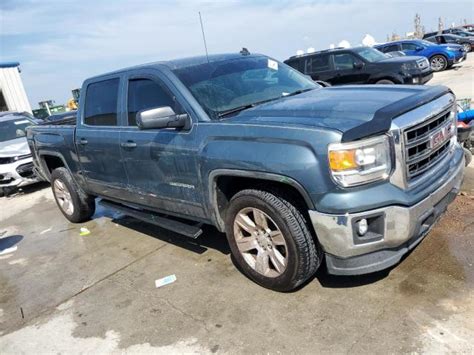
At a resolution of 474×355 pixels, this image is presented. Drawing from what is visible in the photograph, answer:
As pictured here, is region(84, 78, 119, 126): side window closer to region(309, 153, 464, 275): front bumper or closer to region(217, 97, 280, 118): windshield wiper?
region(217, 97, 280, 118): windshield wiper

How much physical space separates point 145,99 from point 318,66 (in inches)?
414

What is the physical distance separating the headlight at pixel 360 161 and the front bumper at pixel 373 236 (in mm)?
220

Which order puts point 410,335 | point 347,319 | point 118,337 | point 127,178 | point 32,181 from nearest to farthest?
point 410,335 < point 347,319 < point 118,337 < point 127,178 < point 32,181

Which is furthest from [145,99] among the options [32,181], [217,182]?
[32,181]

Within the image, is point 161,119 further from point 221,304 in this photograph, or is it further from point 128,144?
point 221,304

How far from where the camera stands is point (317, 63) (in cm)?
1388

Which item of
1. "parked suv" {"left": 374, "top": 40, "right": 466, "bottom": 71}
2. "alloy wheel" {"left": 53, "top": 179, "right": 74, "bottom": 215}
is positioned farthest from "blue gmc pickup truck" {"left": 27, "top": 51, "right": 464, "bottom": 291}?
"parked suv" {"left": 374, "top": 40, "right": 466, "bottom": 71}

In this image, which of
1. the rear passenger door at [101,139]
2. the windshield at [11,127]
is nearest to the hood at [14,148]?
the windshield at [11,127]

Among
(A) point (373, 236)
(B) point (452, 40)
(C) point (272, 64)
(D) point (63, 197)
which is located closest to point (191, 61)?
(C) point (272, 64)

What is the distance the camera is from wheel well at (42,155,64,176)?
646 centimetres

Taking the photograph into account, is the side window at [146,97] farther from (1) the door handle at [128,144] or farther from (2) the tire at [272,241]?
(2) the tire at [272,241]

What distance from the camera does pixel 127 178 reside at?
183 inches

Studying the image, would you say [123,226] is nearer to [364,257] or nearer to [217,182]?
[217,182]

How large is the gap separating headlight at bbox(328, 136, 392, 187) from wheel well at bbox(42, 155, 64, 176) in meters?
4.84
